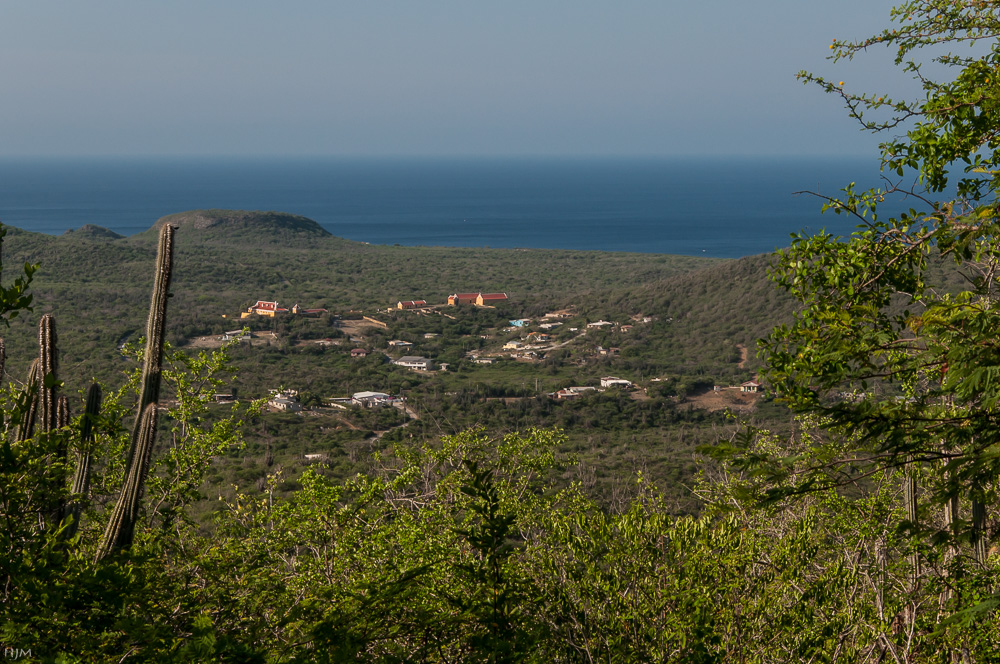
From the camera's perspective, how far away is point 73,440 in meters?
6.93

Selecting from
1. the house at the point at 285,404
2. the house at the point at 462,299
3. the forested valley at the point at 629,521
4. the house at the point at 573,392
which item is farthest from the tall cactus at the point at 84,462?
the house at the point at 462,299

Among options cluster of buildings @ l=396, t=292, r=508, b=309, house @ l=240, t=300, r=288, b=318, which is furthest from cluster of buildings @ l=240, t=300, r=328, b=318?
cluster of buildings @ l=396, t=292, r=508, b=309

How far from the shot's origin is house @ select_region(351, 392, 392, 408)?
46.7 m

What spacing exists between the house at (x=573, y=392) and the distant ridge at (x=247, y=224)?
87400 millimetres

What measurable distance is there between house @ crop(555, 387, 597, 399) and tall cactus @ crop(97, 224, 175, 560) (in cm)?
4219

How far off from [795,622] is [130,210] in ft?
699

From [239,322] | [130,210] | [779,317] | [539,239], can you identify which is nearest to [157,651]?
[779,317]

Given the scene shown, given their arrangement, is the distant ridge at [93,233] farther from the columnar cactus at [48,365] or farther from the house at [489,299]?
the columnar cactus at [48,365]

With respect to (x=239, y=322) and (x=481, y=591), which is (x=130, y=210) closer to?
(x=239, y=322)

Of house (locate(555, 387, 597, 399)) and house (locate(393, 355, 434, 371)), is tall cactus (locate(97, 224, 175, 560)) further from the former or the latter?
house (locate(393, 355, 434, 371))

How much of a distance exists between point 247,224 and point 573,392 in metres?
93.6

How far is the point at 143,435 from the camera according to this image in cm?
810

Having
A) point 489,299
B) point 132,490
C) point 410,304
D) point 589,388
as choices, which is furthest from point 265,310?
point 132,490

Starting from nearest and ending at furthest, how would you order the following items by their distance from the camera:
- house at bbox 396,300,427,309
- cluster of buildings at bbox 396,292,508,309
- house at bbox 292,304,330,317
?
house at bbox 292,304,330,317, house at bbox 396,300,427,309, cluster of buildings at bbox 396,292,508,309
